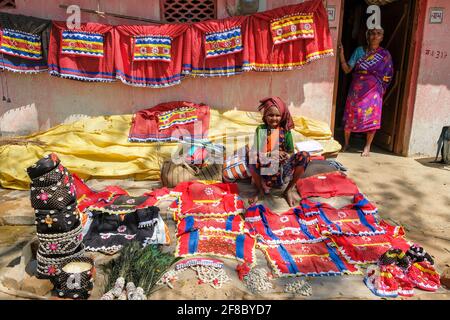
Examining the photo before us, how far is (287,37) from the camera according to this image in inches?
205

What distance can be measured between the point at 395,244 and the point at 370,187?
1513 mm

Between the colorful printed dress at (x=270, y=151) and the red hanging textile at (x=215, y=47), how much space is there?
1.84 m

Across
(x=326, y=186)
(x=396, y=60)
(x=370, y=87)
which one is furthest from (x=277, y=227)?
(x=396, y=60)

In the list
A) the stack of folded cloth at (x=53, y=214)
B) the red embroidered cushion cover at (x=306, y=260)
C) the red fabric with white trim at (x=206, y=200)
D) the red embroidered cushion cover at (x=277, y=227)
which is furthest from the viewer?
the red fabric with white trim at (x=206, y=200)

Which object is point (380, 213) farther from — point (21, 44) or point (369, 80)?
point (21, 44)

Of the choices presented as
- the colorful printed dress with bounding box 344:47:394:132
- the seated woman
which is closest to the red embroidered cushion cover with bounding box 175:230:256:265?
the seated woman

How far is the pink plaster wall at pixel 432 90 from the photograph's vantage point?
535 cm

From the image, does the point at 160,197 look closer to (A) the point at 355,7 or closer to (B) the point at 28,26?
(B) the point at 28,26

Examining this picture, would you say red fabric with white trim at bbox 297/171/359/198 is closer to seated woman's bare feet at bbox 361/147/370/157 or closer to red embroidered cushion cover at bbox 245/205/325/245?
red embroidered cushion cover at bbox 245/205/325/245

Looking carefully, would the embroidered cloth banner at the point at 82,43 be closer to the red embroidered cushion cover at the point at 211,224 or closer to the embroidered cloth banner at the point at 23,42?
the embroidered cloth banner at the point at 23,42

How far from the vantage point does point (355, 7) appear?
7.40 metres

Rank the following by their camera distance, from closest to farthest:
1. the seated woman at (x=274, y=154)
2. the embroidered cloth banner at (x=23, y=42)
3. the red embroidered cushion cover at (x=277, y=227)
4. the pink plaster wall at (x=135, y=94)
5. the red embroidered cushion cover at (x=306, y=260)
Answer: the red embroidered cushion cover at (x=306, y=260) < the red embroidered cushion cover at (x=277, y=227) < the seated woman at (x=274, y=154) < the embroidered cloth banner at (x=23, y=42) < the pink plaster wall at (x=135, y=94)

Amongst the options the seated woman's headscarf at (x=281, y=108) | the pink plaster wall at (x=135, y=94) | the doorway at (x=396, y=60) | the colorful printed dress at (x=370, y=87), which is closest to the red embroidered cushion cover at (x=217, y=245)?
the seated woman's headscarf at (x=281, y=108)

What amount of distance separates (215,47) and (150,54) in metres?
0.93
